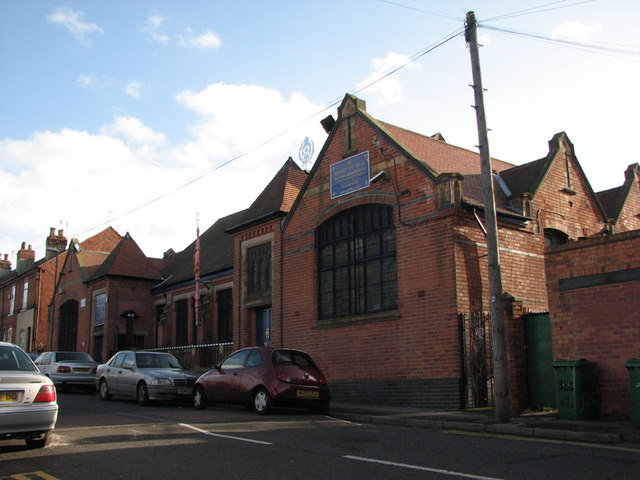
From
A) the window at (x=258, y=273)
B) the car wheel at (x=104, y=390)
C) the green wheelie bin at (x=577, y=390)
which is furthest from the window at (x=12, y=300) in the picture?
the green wheelie bin at (x=577, y=390)

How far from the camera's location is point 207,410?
1426 cm

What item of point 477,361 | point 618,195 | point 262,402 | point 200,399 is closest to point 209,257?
point 200,399

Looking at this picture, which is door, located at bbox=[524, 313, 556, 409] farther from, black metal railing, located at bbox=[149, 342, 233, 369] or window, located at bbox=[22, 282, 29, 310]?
window, located at bbox=[22, 282, 29, 310]

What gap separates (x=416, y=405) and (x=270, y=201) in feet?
31.8

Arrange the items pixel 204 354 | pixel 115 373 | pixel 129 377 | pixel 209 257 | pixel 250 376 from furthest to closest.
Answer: pixel 209 257
pixel 204 354
pixel 115 373
pixel 129 377
pixel 250 376

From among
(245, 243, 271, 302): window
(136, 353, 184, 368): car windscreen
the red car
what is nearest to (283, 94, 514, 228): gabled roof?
(245, 243, 271, 302): window

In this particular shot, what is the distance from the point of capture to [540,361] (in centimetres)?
1362

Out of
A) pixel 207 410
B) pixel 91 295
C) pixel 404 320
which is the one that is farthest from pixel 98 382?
pixel 91 295

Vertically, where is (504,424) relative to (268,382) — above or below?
below

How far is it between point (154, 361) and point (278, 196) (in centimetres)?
728

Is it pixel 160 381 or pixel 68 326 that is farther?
pixel 68 326

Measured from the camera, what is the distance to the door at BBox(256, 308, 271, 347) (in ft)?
68.9

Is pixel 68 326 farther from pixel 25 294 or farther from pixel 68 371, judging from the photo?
pixel 68 371

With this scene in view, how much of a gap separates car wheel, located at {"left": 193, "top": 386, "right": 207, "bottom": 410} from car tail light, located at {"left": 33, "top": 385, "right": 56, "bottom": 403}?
6.57 m
